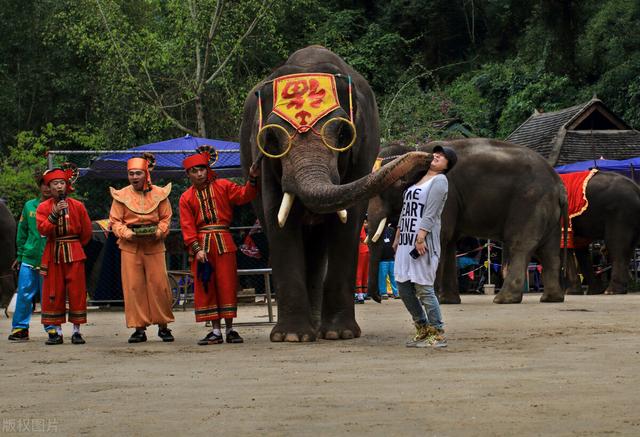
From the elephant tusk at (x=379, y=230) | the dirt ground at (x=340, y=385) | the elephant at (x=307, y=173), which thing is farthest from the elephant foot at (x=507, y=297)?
the elephant at (x=307, y=173)

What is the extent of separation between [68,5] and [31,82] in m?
4.75

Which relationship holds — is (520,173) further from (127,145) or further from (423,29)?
(423,29)

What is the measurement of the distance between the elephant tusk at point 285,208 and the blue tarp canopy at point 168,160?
9132mm

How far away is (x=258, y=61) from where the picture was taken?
48.6m

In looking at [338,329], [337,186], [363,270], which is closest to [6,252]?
[363,270]

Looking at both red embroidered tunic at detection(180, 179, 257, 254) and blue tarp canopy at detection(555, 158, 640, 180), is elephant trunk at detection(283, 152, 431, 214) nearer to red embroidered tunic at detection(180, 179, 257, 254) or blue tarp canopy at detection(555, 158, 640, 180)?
red embroidered tunic at detection(180, 179, 257, 254)

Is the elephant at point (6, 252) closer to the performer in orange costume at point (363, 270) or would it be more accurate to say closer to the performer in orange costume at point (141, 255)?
the performer in orange costume at point (363, 270)

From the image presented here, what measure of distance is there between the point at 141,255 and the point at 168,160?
9099 millimetres

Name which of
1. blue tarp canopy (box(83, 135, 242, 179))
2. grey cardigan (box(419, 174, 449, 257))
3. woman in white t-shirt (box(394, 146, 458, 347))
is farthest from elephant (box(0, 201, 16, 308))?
grey cardigan (box(419, 174, 449, 257))

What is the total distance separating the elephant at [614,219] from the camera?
24.0 metres

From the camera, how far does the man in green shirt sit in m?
14.3

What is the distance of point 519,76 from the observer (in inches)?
1959

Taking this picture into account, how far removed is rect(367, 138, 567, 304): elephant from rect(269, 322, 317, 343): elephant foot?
25.0 feet

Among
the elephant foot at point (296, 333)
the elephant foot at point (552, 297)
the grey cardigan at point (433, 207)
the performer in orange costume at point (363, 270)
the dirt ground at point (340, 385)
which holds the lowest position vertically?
the dirt ground at point (340, 385)
